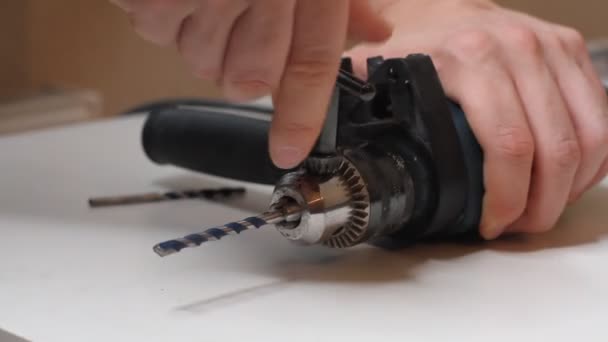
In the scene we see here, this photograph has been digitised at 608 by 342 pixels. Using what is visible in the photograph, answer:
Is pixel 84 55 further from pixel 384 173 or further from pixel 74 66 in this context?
pixel 384 173

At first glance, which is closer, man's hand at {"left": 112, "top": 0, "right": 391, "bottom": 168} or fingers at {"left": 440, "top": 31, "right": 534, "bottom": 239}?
man's hand at {"left": 112, "top": 0, "right": 391, "bottom": 168}

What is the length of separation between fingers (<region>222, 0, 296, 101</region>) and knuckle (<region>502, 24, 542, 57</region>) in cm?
23

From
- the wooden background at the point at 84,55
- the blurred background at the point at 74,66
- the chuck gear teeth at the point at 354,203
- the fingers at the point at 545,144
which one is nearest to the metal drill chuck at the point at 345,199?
the chuck gear teeth at the point at 354,203

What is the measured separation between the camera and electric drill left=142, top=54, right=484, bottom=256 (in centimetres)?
50

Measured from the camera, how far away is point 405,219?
1.77 feet

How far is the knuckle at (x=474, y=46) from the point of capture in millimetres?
593

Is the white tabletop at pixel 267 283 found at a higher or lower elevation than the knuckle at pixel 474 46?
lower

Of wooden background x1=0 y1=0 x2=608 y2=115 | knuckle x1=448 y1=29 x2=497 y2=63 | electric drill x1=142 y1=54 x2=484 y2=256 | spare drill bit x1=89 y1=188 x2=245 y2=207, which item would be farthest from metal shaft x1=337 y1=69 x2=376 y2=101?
wooden background x1=0 y1=0 x2=608 y2=115

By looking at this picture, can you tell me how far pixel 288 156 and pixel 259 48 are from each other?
0.07m

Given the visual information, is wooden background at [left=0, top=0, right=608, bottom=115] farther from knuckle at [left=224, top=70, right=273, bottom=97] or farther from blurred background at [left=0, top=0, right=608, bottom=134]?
knuckle at [left=224, top=70, right=273, bottom=97]

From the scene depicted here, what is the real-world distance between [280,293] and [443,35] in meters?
0.25

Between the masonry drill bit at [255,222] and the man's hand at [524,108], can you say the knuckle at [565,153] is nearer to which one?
the man's hand at [524,108]

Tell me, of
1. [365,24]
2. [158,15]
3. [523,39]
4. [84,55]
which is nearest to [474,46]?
[523,39]

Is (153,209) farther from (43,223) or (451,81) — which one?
(451,81)
